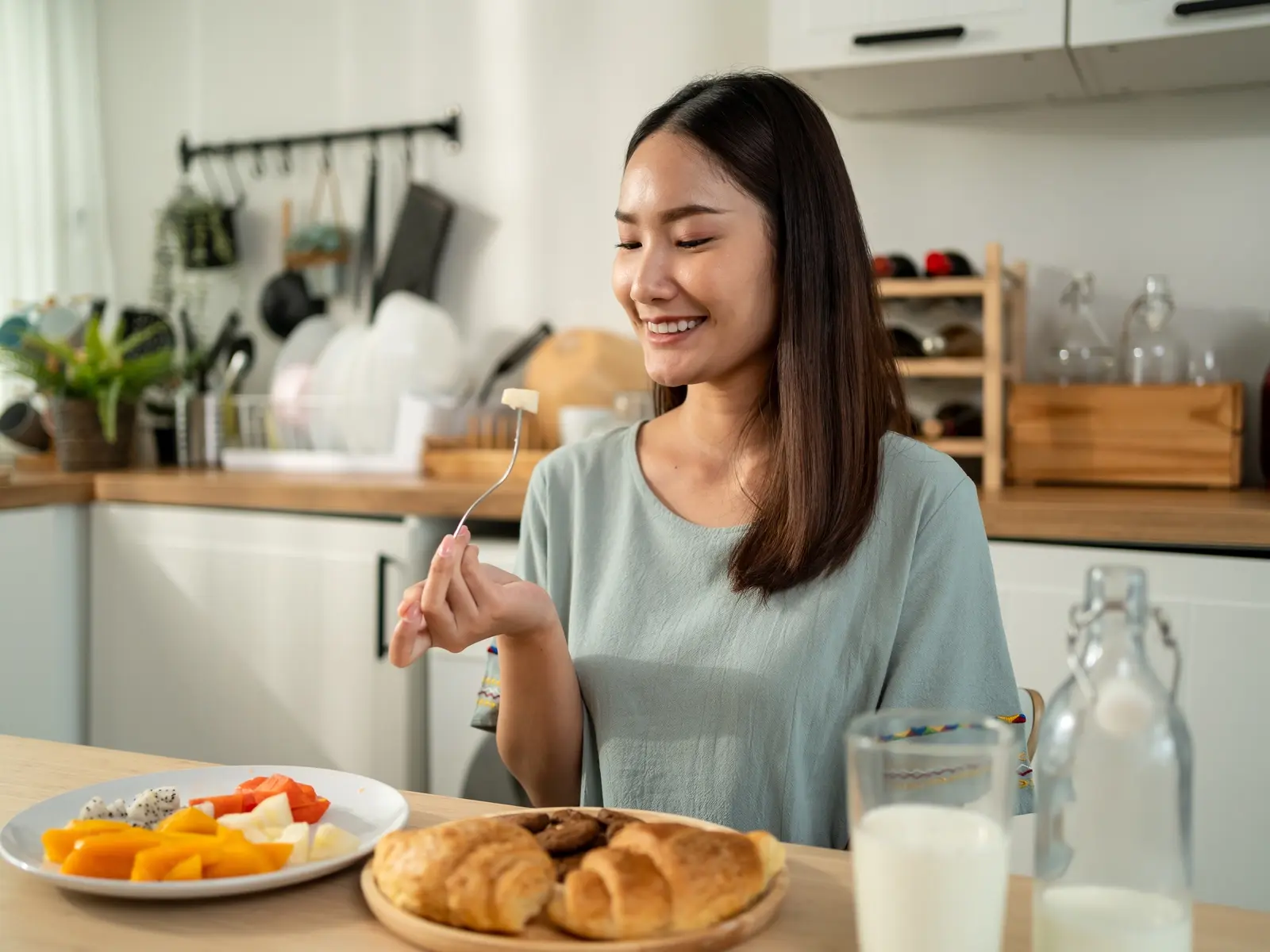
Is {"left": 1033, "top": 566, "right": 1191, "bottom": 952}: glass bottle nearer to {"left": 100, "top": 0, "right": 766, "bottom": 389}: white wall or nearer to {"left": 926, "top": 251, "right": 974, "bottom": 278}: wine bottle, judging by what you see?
{"left": 926, "top": 251, "right": 974, "bottom": 278}: wine bottle

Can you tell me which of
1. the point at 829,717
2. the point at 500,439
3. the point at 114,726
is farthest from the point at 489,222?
the point at 829,717

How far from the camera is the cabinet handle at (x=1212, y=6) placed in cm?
191

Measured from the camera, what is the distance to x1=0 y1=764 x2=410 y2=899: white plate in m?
0.72

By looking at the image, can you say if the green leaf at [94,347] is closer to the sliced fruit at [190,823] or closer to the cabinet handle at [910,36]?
the cabinet handle at [910,36]

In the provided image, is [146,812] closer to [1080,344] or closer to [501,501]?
[501,501]

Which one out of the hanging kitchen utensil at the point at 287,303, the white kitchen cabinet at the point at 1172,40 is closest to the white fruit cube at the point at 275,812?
the white kitchen cabinet at the point at 1172,40

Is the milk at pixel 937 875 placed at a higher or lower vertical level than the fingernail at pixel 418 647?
lower

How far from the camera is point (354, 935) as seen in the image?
2.26 feet

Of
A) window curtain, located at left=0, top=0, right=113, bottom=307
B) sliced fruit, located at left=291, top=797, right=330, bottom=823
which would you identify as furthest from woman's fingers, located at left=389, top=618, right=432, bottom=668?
window curtain, located at left=0, top=0, right=113, bottom=307

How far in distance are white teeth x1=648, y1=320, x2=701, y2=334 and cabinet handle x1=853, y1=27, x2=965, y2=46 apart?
117 centimetres

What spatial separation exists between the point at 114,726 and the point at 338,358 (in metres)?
0.93

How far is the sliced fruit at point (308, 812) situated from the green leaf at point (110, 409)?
216 centimetres

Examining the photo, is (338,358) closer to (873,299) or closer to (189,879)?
(873,299)

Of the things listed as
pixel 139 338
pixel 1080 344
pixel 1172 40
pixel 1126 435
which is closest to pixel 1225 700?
pixel 1126 435
